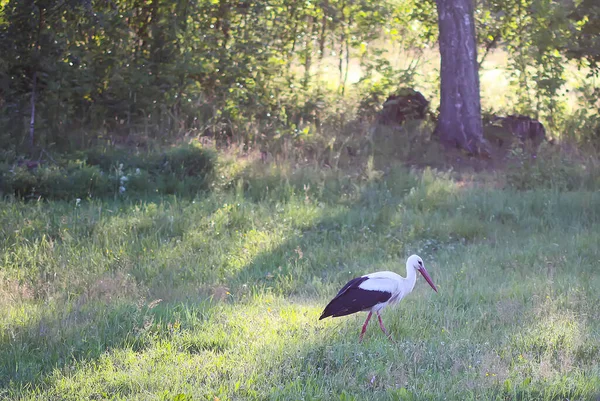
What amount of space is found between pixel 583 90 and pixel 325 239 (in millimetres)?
8490

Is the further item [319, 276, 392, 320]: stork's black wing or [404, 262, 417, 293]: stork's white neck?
[404, 262, 417, 293]: stork's white neck

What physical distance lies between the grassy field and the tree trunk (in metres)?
2.49

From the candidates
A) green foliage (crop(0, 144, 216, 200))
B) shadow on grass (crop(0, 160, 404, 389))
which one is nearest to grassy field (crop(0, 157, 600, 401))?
shadow on grass (crop(0, 160, 404, 389))

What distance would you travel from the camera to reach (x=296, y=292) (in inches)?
317

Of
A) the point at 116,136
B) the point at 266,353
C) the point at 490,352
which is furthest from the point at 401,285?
the point at 116,136

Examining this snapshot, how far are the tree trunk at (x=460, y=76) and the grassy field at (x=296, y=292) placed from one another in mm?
2488

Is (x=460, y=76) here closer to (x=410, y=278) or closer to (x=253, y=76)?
(x=253, y=76)

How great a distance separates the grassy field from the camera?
559cm

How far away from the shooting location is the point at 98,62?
1484 centimetres

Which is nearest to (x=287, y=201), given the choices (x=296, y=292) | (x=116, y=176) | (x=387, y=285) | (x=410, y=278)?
(x=116, y=176)

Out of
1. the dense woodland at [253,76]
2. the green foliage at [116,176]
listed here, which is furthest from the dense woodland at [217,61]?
the green foliage at [116,176]

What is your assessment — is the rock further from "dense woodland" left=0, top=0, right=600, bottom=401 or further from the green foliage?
the green foliage

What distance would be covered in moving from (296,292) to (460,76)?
8263 millimetres

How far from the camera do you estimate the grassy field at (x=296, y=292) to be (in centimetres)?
559
